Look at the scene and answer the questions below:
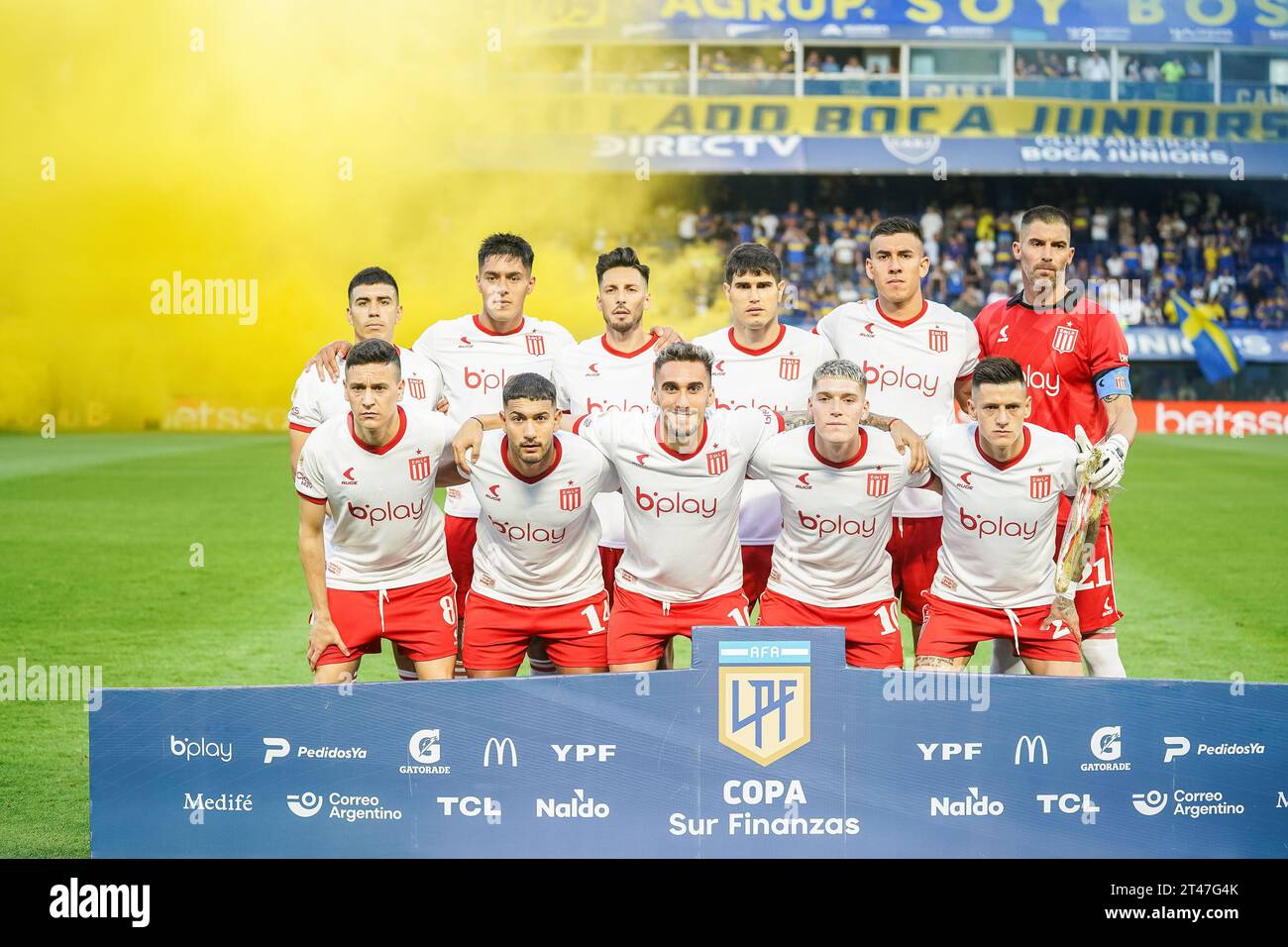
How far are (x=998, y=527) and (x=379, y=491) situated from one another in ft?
8.31

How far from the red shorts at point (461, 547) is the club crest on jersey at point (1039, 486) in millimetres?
2529

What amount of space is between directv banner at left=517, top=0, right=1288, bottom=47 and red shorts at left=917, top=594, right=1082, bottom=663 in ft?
74.9

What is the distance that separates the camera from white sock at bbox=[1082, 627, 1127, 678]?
608 centimetres

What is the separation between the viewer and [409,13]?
81.6ft

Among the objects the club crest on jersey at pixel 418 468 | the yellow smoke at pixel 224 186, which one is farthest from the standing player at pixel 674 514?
the yellow smoke at pixel 224 186

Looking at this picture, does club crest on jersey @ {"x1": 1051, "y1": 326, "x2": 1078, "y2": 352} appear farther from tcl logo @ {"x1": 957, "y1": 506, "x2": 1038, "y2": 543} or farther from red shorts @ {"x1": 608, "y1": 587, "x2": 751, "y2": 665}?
red shorts @ {"x1": 608, "y1": 587, "x2": 751, "y2": 665}

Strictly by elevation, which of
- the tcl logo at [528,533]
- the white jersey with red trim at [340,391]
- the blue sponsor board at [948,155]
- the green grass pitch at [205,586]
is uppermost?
the blue sponsor board at [948,155]

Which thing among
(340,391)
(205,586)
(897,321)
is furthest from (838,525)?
(205,586)

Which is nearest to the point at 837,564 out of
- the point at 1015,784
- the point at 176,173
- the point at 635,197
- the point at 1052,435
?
the point at 1052,435

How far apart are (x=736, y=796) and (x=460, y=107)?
2297 cm

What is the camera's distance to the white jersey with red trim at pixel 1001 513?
561 centimetres

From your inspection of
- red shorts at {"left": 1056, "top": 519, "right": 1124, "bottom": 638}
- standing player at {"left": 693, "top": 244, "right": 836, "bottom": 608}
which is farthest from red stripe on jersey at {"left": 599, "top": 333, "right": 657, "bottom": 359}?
red shorts at {"left": 1056, "top": 519, "right": 1124, "bottom": 638}

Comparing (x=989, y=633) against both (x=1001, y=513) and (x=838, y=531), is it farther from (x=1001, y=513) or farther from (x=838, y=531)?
(x=838, y=531)

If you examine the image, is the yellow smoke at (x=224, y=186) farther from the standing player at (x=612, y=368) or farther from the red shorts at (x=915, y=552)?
the red shorts at (x=915, y=552)
